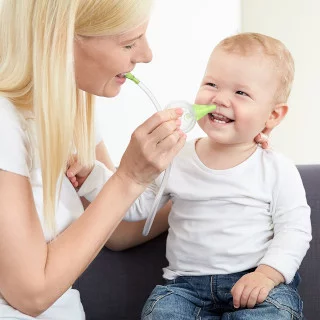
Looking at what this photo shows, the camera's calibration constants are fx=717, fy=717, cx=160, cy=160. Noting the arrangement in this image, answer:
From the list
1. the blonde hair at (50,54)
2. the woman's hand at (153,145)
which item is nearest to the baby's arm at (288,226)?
the woman's hand at (153,145)

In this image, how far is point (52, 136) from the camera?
1.32 metres

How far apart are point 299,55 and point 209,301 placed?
2.47 metres

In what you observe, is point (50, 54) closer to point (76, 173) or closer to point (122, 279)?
point (76, 173)

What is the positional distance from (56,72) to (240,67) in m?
0.47

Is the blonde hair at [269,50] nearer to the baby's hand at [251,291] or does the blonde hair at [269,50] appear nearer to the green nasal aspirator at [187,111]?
the green nasal aspirator at [187,111]

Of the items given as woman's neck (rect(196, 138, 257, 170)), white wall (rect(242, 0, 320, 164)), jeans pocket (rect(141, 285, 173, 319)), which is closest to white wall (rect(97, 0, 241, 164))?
white wall (rect(242, 0, 320, 164))

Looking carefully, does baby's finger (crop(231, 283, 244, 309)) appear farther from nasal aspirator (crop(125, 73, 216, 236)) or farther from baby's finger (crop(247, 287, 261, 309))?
nasal aspirator (crop(125, 73, 216, 236))

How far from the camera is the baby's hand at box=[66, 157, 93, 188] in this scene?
63.5 inches

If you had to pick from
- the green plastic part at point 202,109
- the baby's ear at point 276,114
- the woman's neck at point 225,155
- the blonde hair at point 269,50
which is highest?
the blonde hair at point 269,50

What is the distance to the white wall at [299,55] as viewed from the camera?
3801mm

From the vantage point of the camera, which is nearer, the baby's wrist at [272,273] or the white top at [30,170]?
the white top at [30,170]

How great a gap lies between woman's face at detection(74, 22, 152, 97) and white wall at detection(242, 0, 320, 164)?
8.29 feet

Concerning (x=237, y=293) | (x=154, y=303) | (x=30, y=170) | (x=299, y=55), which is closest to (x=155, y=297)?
(x=154, y=303)

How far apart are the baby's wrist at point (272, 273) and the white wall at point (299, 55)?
7.91 ft
